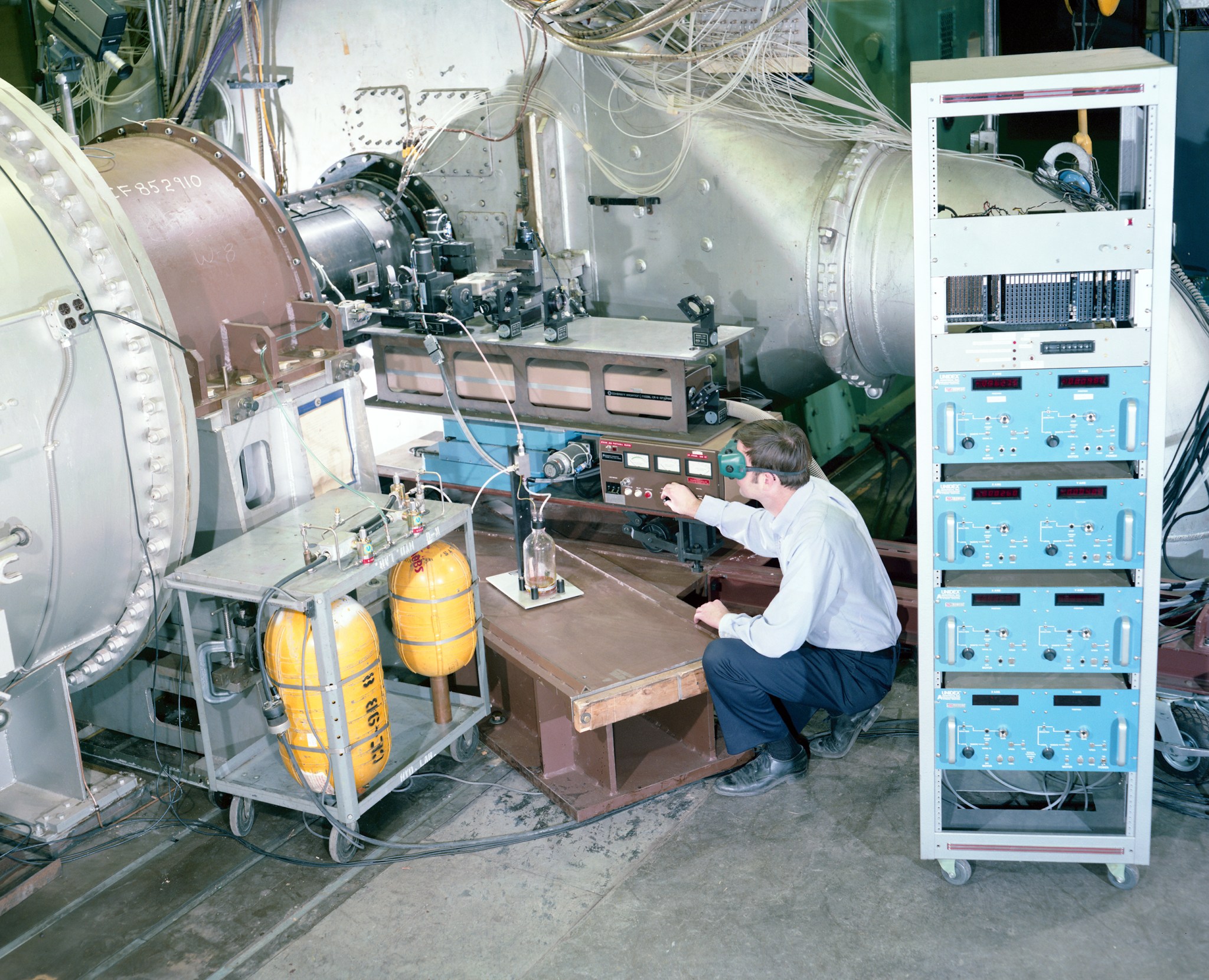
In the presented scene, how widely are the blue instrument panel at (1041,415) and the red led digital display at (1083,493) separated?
0.08 meters

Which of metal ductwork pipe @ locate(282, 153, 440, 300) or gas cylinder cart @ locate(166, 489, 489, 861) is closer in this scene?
gas cylinder cart @ locate(166, 489, 489, 861)

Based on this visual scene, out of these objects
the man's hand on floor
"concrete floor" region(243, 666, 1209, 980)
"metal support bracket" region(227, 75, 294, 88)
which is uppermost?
"metal support bracket" region(227, 75, 294, 88)

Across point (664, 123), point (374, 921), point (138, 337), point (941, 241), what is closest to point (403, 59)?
point (664, 123)

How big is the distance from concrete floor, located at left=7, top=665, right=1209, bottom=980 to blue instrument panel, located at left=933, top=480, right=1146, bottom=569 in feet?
2.94

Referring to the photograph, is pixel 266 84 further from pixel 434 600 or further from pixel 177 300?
pixel 434 600

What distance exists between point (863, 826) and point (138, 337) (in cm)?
246

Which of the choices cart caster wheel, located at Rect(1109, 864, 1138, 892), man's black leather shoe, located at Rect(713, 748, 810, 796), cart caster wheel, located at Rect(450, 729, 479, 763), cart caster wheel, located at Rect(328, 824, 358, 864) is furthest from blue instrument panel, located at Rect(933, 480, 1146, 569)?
cart caster wheel, located at Rect(328, 824, 358, 864)

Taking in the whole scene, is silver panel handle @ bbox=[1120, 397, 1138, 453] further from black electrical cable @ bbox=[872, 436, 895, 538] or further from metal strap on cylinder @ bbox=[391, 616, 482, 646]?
black electrical cable @ bbox=[872, 436, 895, 538]

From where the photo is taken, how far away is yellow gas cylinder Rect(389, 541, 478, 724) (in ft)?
12.2

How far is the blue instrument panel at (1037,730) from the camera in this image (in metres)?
Result: 3.16

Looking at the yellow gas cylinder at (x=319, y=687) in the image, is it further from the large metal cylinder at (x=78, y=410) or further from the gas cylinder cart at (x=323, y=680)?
the large metal cylinder at (x=78, y=410)

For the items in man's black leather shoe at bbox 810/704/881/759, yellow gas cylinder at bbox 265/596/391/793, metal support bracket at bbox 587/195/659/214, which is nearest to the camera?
yellow gas cylinder at bbox 265/596/391/793

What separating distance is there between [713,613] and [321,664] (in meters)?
1.22

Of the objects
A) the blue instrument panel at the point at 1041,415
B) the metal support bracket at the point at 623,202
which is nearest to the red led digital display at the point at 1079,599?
the blue instrument panel at the point at 1041,415
